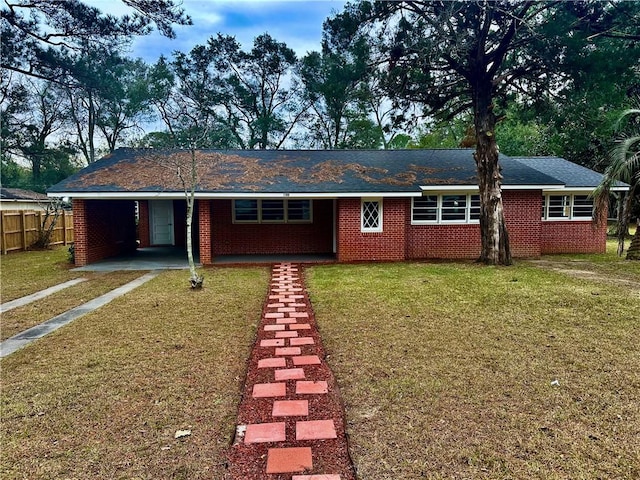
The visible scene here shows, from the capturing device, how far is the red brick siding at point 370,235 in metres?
11.7

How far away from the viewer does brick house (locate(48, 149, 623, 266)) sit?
11555 mm

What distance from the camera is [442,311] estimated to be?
20.2 ft

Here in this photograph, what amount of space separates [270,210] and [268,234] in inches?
33.1

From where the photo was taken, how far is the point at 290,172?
12.9 metres

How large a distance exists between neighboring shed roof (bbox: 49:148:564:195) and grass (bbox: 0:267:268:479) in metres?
6.15

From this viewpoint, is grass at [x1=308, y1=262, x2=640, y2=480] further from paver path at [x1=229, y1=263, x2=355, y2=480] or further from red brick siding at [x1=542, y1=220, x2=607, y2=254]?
red brick siding at [x1=542, y1=220, x2=607, y2=254]

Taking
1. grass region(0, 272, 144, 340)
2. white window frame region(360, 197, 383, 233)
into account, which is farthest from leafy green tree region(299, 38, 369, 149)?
grass region(0, 272, 144, 340)

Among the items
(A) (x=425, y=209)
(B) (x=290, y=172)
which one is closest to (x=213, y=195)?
(B) (x=290, y=172)

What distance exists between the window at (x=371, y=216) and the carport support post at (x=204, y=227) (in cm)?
456

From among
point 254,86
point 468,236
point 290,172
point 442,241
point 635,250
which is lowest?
point 635,250

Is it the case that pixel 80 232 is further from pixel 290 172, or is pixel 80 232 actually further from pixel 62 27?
pixel 290 172

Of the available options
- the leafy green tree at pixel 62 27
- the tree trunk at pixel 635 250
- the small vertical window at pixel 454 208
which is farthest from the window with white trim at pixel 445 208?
the leafy green tree at pixel 62 27

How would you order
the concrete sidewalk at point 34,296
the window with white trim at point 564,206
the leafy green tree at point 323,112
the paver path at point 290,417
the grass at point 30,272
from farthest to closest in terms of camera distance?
1. the leafy green tree at point 323,112
2. the window with white trim at point 564,206
3. the grass at point 30,272
4. the concrete sidewalk at point 34,296
5. the paver path at point 290,417

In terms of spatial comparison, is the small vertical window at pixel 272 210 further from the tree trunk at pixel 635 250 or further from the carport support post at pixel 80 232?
the tree trunk at pixel 635 250
